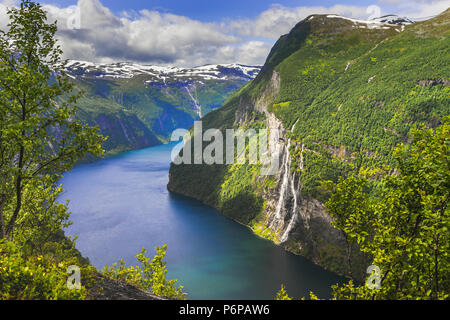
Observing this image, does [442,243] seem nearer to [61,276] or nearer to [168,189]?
[61,276]

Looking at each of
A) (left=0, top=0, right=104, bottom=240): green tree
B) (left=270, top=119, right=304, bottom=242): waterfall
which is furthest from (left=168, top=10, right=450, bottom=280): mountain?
(left=0, top=0, right=104, bottom=240): green tree

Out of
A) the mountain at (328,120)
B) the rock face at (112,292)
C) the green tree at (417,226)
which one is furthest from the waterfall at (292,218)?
the green tree at (417,226)

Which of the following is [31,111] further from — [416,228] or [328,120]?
[328,120]

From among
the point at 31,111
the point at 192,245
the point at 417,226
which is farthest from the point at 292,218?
the point at 31,111

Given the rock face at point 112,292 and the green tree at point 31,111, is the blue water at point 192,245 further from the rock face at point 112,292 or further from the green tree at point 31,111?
the green tree at point 31,111

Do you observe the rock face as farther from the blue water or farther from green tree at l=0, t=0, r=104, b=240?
the blue water
